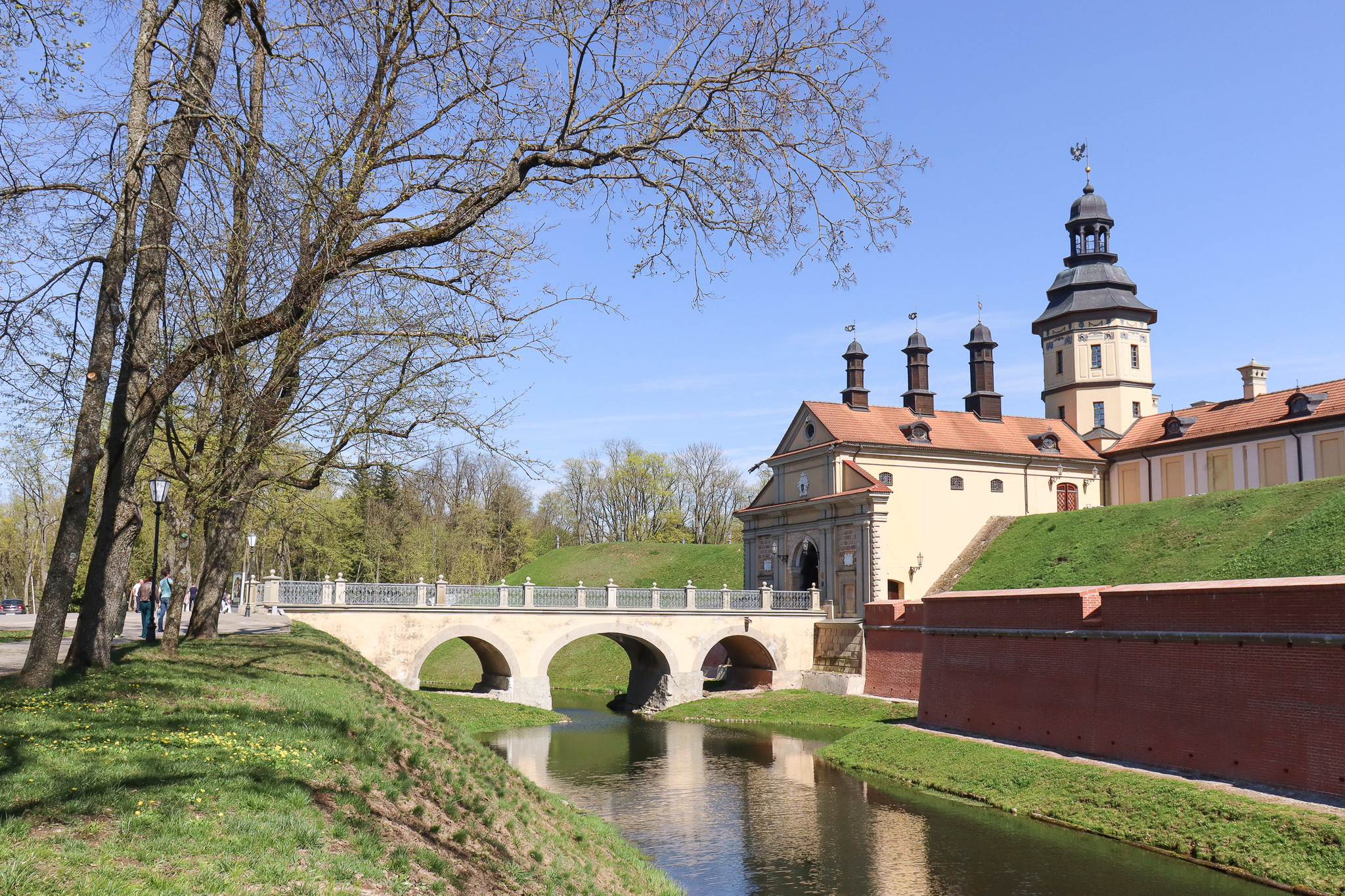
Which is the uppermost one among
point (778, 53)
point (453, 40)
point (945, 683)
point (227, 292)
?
point (453, 40)

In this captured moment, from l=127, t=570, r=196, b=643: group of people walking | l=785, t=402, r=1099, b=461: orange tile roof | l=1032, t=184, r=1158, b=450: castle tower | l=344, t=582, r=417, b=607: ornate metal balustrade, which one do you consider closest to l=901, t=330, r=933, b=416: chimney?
l=785, t=402, r=1099, b=461: orange tile roof

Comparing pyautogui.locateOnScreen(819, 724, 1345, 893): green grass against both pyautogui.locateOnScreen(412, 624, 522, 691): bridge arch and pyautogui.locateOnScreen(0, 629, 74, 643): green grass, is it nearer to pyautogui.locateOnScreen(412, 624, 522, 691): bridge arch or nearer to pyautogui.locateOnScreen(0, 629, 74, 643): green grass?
pyautogui.locateOnScreen(412, 624, 522, 691): bridge arch

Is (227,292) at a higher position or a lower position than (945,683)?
higher

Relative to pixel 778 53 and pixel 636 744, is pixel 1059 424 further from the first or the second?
pixel 778 53

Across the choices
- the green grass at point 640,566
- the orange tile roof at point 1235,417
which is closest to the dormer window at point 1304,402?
the orange tile roof at point 1235,417

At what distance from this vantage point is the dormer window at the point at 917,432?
1601 inches

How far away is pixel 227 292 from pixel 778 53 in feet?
22.7

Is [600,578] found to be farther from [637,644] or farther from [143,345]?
[143,345]

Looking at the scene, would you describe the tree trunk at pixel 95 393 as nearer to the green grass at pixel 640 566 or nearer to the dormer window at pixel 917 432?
the dormer window at pixel 917 432

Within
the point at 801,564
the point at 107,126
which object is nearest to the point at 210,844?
the point at 107,126

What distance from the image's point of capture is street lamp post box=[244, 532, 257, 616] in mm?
34403

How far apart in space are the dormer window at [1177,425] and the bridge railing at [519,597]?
16.8 metres

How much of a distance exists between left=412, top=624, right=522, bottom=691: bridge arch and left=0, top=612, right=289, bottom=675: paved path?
15.1ft

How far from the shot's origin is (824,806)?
1984cm
